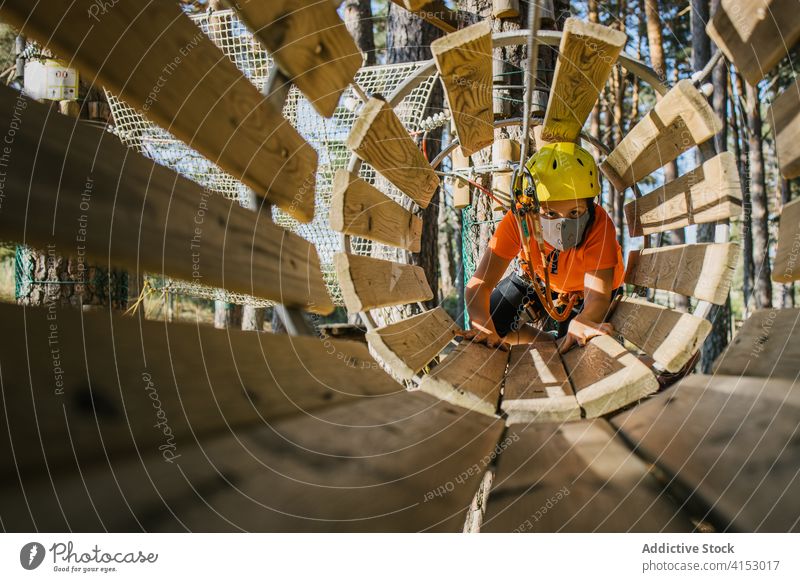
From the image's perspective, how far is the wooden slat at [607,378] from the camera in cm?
125

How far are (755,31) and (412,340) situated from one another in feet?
3.76

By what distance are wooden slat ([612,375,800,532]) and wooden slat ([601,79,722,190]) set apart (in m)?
0.74

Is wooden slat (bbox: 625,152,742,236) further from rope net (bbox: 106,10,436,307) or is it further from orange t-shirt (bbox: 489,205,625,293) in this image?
rope net (bbox: 106,10,436,307)

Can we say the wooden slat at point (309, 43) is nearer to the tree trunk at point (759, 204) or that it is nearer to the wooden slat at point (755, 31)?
the wooden slat at point (755, 31)

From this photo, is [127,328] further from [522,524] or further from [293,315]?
[522,524]

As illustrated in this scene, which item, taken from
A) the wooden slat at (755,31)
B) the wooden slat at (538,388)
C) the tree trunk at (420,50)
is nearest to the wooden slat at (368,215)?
the wooden slat at (538,388)

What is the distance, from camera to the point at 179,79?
99 centimetres

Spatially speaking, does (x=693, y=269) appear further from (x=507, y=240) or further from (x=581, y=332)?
(x=507, y=240)

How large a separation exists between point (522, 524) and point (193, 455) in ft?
2.10

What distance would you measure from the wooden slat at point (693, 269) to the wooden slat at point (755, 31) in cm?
44

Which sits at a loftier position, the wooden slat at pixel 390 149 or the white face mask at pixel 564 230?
Answer: the wooden slat at pixel 390 149

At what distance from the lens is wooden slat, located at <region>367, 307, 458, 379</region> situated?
1537 millimetres

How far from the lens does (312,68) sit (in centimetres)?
126
